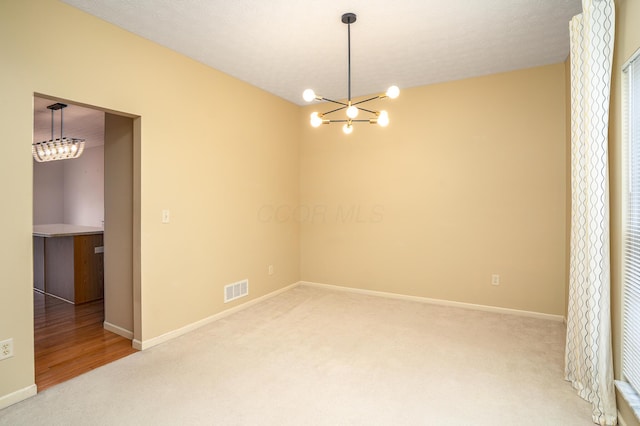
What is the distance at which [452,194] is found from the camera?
4230 millimetres

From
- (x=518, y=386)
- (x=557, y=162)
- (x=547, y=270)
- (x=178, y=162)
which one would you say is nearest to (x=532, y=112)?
(x=557, y=162)

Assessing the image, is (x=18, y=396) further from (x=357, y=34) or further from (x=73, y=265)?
(x=357, y=34)

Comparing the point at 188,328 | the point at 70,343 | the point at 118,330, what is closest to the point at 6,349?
the point at 70,343

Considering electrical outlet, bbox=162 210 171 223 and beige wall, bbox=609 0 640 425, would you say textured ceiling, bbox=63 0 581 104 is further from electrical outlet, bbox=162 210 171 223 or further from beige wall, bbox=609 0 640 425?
electrical outlet, bbox=162 210 171 223

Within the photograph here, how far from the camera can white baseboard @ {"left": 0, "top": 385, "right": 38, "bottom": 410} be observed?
217 centimetres

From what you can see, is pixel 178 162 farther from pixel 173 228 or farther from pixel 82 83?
pixel 82 83

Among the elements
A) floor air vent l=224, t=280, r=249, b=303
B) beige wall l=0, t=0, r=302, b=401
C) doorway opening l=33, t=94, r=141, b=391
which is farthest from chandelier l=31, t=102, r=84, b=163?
floor air vent l=224, t=280, r=249, b=303

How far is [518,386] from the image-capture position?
239 centimetres

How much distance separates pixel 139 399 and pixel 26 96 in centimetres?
223

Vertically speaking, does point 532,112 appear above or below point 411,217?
above

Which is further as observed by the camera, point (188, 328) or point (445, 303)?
point (445, 303)

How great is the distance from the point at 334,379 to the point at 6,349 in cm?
224

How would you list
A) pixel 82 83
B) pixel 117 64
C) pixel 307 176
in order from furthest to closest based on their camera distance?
pixel 307 176
pixel 117 64
pixel 82 83

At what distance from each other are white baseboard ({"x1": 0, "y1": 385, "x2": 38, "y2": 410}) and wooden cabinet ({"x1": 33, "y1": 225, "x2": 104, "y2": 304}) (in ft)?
7.75
